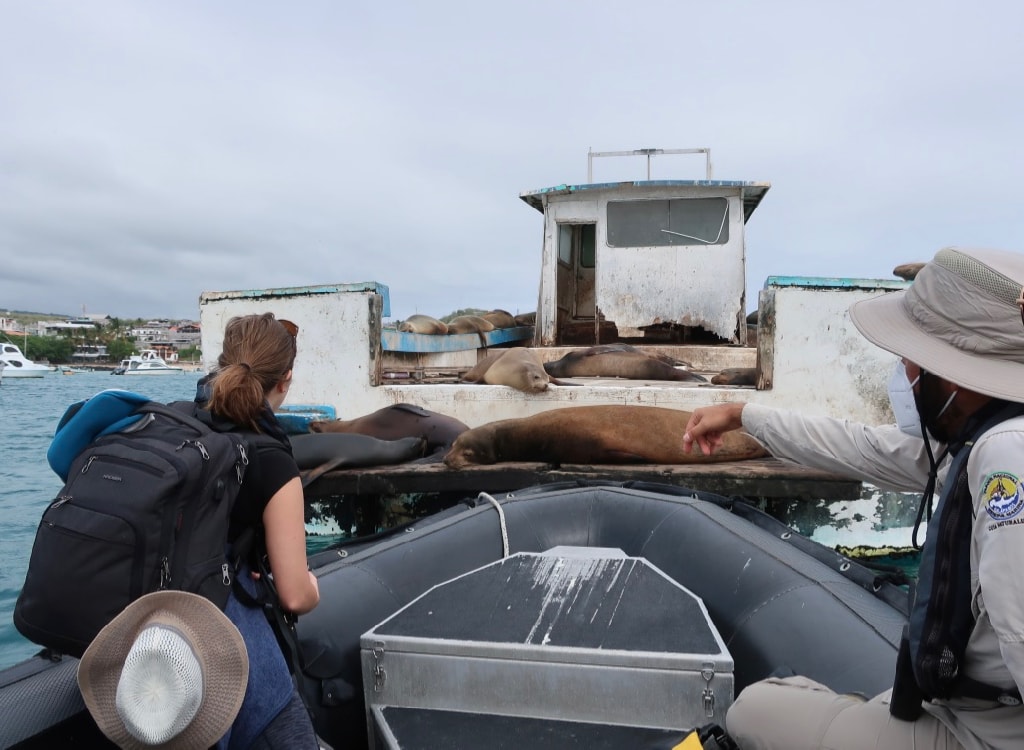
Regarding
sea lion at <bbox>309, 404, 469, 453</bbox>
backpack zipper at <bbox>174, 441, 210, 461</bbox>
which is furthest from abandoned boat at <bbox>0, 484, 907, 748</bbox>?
sea lion at <bbox>309, 404, 469, 453</bbox>

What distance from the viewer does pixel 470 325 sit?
35.1 ft

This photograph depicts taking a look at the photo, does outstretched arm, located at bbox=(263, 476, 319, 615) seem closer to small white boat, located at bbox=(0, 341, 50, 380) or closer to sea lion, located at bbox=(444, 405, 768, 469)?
sea lion, located at bbox=(444, 405, 768, 469)

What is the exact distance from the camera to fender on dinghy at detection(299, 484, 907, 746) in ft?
7.69

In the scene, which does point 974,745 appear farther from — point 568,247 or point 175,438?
point 568,247

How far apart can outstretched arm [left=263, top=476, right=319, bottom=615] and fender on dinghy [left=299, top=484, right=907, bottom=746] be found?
433 mm

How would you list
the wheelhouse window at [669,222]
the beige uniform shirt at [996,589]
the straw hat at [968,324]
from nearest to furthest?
1. the beige uniform shirt at [996,589]
2. the straw hat at [968,324]
3. the wheelhouse window at [669,222]

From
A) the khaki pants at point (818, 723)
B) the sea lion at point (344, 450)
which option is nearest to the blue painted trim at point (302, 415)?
the sea lion at point (344, 450)

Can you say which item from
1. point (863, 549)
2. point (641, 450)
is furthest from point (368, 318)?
point (863, 549)

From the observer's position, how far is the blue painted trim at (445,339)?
792cm

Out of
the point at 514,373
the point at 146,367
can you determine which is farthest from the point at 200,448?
the point at 146,367

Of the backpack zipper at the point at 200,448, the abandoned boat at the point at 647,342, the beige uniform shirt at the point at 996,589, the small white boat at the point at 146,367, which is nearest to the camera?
the beige uniform shirt at the point at 996,589

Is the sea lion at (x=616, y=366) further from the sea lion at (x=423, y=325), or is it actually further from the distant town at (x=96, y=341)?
the distant town at (x=96, y=341)

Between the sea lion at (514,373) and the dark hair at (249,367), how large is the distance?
395cm

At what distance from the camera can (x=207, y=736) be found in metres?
1.41
